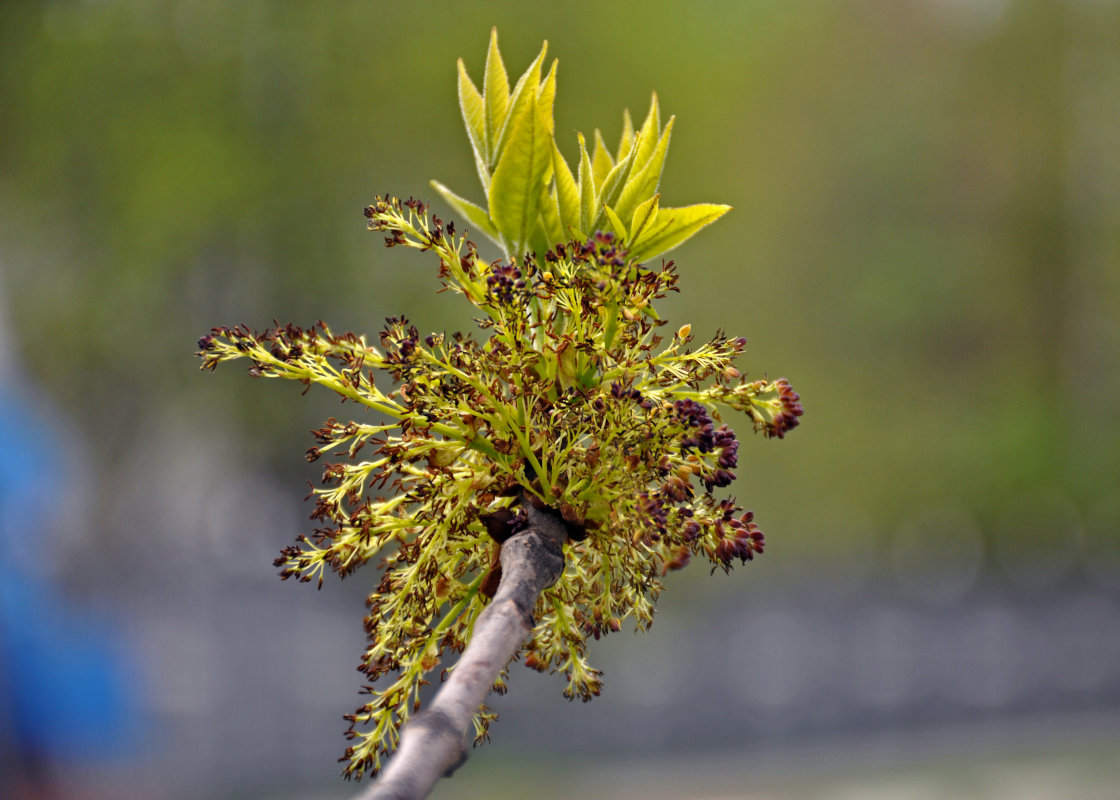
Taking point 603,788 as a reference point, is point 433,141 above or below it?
above

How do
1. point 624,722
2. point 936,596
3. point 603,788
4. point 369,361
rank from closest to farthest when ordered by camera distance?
1. point 369,361
2. point 603,788
3. point 624,722
4. point 936,596

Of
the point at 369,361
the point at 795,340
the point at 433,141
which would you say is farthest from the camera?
the point at 795,340

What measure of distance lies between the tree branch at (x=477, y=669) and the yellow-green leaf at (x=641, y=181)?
0.28 metres

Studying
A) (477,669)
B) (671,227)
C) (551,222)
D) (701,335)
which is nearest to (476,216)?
(551,222)

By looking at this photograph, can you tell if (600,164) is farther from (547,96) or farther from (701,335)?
(701,335)

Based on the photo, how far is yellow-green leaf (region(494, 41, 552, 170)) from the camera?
2.35 ft

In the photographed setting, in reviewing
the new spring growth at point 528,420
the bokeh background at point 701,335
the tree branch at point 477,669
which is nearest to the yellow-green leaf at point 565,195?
the new spring growth at point 528,420

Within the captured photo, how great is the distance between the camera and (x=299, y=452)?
7.50 metres

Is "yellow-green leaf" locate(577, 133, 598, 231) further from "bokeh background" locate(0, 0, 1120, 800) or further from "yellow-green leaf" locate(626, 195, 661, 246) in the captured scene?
"bokeh background" locate(0, 0, 1120, 800)

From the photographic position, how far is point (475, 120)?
2.66 feet

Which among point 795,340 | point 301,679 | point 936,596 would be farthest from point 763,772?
point 795,340

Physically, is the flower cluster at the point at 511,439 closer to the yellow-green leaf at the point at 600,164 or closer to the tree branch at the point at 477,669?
the tree branch at the point at 477,669

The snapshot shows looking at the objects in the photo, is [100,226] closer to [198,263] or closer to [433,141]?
[198,263]

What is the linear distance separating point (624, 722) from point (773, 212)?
5.24 metres
